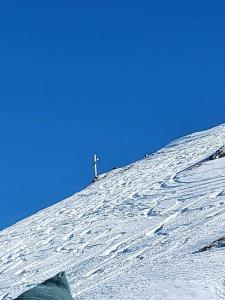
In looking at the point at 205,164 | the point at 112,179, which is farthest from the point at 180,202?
the point at 112,179

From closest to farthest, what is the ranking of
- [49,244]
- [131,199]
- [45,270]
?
[45,270] < [49,244] < [131,199]

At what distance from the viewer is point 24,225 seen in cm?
2116

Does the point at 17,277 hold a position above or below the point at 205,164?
below

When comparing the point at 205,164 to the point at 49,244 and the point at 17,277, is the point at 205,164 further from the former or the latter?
the point at 17,277

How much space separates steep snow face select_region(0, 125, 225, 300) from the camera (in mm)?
7395

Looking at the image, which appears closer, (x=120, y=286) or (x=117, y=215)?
(x=120, y=286)

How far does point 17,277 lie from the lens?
12.0 m

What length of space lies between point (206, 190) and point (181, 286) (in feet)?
28.8

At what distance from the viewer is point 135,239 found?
40.4 ft

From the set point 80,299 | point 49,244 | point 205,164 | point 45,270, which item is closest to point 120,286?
point 80,299

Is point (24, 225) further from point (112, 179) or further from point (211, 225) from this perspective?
point (211, 225)

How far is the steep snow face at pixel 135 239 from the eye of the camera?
24.3ft

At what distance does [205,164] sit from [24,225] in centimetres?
540

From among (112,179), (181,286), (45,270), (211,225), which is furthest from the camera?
(112,179)
